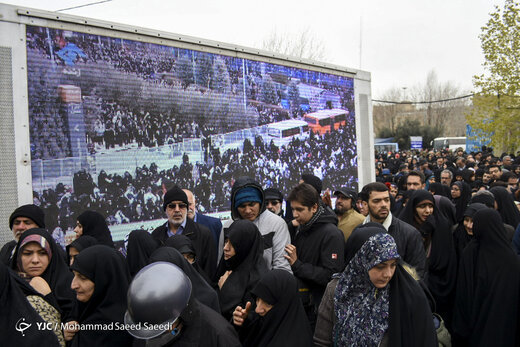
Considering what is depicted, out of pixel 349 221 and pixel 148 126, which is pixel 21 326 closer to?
pixel 148 126

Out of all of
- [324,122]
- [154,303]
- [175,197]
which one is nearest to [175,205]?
[175,197]

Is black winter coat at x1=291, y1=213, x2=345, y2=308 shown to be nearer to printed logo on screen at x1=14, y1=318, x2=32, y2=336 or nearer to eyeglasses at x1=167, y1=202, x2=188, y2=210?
eyeglasses at x1=167, y1=202, x2=188, y2=210

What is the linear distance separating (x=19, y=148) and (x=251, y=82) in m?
3.44

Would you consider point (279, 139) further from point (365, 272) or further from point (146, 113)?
point (365, 272)

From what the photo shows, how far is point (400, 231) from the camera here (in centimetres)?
440

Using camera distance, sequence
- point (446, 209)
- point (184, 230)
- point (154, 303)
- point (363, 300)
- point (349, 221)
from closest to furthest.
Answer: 1. point (154, 303)
2. point (363, 300)
3. point (184, 230)
4. point (349, 221)
5. point (446, 209)

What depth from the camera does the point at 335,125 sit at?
328 inches

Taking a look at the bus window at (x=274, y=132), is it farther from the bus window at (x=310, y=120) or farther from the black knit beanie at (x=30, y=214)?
the black knit beanie at (x=30, y=214)

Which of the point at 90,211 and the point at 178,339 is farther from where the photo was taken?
the point at 90,211

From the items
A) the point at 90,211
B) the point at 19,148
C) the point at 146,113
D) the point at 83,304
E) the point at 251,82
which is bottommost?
the point at 83,304

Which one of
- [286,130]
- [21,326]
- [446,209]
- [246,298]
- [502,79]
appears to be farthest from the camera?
[502,79]

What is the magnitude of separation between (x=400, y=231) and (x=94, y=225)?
3.07 metres

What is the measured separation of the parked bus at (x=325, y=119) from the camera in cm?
789

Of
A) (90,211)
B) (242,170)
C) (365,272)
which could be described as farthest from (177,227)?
(365,272)
